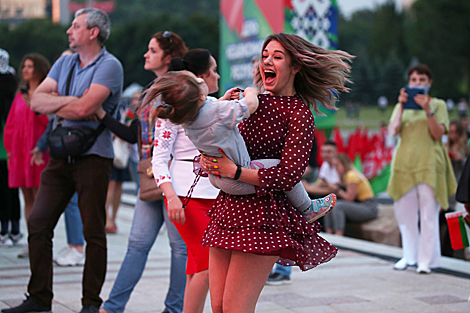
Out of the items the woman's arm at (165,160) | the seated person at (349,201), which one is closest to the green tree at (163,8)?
the seated person at (349,201)

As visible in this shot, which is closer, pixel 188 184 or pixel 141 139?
pixel 188 184

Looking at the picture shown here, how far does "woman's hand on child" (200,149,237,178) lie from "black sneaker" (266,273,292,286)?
3.19m

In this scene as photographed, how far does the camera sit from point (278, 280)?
232 inches

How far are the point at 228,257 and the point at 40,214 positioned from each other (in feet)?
6.31

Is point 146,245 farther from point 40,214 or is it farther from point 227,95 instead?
point 227,95

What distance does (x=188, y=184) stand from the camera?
149 inches

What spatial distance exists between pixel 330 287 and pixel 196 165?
10.1ft

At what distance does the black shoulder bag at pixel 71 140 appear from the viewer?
4309mm

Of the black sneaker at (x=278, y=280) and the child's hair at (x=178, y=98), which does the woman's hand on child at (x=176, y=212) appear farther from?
the black sneaker at (x=278, y=280)

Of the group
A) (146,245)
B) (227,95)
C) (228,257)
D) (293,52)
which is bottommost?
(146,245)

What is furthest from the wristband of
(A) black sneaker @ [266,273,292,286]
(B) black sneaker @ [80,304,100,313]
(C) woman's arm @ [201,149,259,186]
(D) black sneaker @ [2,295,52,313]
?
(A) black sneaker @ [266,273,292,286]

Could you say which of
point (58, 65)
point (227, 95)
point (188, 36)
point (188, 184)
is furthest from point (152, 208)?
point (188, 36)

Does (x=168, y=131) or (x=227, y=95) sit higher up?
(x=227, y=95)

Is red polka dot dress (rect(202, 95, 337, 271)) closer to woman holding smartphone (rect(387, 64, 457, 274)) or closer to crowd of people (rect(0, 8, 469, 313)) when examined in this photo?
crowd of people (rect(0, 8, 469, 313))
